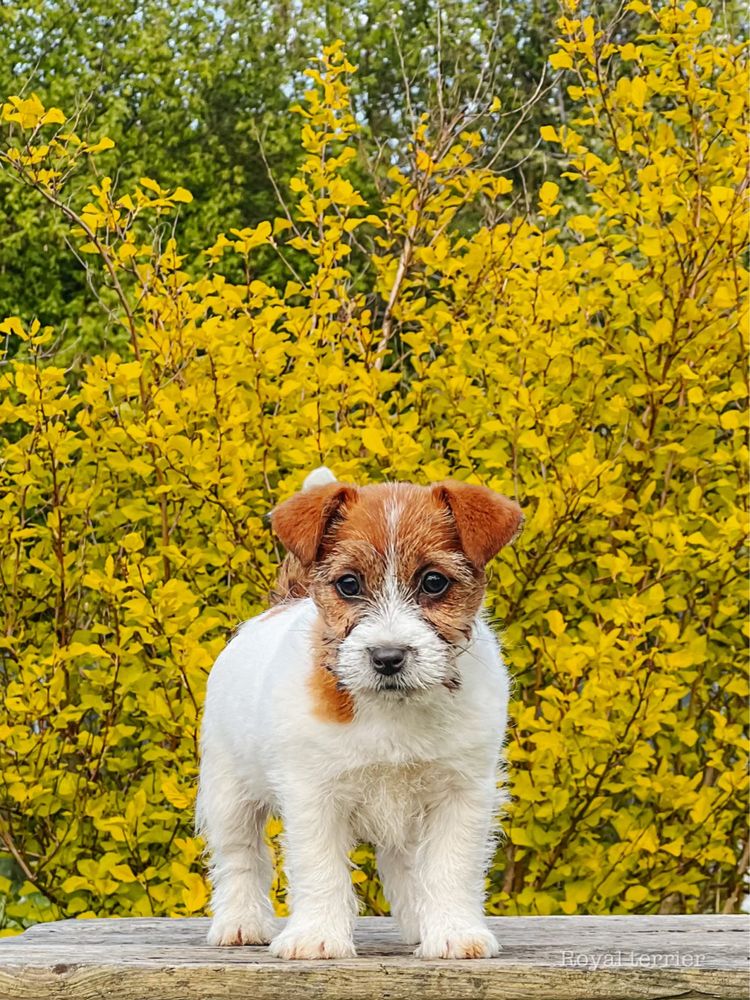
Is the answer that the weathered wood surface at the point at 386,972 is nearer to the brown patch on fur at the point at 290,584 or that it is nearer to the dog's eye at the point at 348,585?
the dog's eye at the point at 348,585

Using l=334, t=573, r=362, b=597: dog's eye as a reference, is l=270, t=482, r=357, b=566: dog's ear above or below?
above

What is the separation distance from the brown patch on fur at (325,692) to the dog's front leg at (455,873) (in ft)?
1.25

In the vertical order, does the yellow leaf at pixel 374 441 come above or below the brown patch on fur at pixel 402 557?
below

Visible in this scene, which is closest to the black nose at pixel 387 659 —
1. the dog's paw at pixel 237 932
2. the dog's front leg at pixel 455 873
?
the dog's front leg at pixel 455 873

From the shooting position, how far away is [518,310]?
6.39 m

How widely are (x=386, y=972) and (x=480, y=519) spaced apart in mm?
1156

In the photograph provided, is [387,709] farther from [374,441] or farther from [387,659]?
[374,441]

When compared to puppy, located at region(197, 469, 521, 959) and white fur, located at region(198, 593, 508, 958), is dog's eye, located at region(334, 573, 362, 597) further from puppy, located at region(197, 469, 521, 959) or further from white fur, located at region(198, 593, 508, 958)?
white fur, located at region(198, 593, 508, 958)

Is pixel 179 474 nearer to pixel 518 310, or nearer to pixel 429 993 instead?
pixel 518 310

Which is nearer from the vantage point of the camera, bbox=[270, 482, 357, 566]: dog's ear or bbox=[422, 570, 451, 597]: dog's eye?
bbox=[422, 570, 451, 597]: dog's eye

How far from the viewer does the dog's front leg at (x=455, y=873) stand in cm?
387

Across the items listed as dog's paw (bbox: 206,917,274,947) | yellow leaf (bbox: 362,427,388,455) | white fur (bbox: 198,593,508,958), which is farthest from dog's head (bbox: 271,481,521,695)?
yellow leaf (bbox: 362,427,388,455)

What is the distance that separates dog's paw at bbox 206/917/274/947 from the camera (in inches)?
172

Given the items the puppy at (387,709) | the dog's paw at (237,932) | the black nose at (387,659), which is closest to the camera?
the black nose at (387,659)
